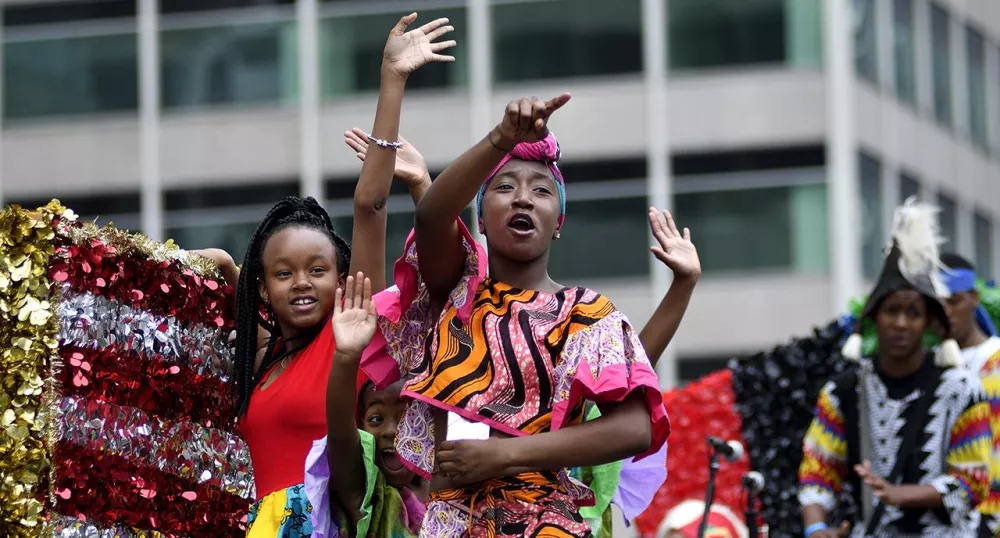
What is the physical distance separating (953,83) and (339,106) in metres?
8.80

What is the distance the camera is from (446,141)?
22.8m

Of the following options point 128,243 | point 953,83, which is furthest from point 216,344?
point 953,83

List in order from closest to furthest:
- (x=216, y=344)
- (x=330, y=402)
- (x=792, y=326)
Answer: (x=330, y=402) < (x=216, y=344) < (x=792, y=326)

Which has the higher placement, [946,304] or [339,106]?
Answer: [339,106]

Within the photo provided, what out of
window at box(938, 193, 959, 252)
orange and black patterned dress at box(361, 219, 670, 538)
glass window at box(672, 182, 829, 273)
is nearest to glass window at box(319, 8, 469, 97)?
glass window at box(672, 182, 829, 273)

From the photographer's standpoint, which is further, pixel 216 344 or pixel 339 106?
pixel 339 106

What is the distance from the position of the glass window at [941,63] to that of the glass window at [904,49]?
0.87m

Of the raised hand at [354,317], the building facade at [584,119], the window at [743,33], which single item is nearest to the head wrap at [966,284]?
the raised hand at [354,317]

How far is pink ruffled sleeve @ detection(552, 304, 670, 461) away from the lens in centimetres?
437

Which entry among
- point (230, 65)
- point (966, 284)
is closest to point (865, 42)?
point (230, 65)

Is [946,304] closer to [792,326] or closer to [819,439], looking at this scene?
[819,439]

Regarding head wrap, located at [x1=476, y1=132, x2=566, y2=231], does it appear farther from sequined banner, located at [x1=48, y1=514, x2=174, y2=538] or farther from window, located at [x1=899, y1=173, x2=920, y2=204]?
window, located at [x1=899, y1=173, x2=920, y2=204]

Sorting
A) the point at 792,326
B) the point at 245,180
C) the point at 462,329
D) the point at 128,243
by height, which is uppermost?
the point at 245,180

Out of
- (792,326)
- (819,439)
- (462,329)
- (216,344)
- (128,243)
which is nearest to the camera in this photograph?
(462,329)
